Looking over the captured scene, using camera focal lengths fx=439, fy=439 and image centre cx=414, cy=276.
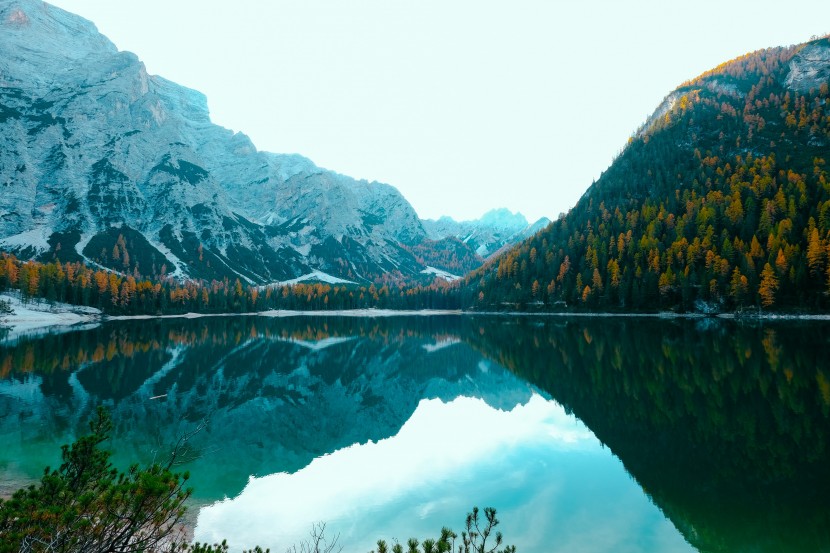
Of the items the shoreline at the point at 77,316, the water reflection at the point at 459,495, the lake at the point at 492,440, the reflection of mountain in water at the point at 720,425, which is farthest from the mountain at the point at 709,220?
the water reflection at the point at 459,495

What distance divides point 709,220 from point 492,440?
120 metres

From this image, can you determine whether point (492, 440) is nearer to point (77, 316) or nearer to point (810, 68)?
point (77, 316)

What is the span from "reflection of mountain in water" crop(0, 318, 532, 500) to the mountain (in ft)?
214

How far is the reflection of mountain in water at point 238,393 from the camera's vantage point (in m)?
28.3

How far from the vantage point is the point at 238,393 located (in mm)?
43875

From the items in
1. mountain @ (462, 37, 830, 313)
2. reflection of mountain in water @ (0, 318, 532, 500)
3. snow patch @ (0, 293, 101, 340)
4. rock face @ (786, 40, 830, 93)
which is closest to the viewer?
reflection of mountain in water @ (0, 318, 532, 500)

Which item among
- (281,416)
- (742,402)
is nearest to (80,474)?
(281,416)

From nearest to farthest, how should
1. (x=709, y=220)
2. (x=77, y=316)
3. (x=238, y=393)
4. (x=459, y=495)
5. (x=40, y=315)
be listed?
(x=459, y=495)
(x=238, y=393)
(x=709, y=220)
(x=40, y=315)
(x=77, y=316)

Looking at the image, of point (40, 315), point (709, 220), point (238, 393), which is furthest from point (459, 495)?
point (40, 315)

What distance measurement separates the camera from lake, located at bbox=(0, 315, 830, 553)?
16.9m

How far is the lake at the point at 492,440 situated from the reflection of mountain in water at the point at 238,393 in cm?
29

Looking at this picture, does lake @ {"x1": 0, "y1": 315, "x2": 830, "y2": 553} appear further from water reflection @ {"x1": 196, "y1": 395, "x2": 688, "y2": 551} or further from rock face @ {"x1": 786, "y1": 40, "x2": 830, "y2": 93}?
rock face @ {"x1": 786, "y1": 40, "x2": 830, "y2": 93}

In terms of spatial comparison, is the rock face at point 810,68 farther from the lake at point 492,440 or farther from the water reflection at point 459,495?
the water reflection at point 459,495

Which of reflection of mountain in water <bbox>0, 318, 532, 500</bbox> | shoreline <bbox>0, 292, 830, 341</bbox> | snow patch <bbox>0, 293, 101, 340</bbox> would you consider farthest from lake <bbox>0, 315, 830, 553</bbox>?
snow patch <bbox>0, 293, 101, 340</bbox>
